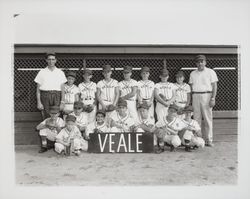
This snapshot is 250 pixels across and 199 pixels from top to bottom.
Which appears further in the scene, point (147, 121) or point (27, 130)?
point (27, 130)

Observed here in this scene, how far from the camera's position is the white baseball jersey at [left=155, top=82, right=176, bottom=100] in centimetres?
559

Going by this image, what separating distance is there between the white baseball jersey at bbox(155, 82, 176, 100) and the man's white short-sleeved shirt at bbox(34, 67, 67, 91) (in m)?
1.49

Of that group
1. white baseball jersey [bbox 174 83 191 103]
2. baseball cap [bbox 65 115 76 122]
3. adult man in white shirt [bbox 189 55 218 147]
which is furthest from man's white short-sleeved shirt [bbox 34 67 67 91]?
adult man in white shirt [bbox 189 55 218 147]

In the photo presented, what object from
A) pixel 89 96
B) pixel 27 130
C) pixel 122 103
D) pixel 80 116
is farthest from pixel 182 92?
pixel 27 130

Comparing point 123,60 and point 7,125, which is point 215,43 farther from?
point 7,125

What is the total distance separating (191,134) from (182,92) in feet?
2.36

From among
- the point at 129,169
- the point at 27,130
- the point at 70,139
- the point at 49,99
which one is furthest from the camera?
the point at 27,130

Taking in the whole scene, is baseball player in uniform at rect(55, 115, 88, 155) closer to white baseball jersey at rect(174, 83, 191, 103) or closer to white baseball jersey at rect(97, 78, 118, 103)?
white baseball jersey at rect(97, 78, 118, 103)

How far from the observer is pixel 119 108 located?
17.6ft

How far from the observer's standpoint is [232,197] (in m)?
4.21

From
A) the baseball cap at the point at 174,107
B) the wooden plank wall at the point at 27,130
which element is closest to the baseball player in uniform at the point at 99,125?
the baseball cap at the point at 174,107

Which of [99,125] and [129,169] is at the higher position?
[99,125]

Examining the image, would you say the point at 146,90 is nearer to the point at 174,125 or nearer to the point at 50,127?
the point at 174,125

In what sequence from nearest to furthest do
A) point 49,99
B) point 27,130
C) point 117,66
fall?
point 49,99
point 27,130
point 117,66
